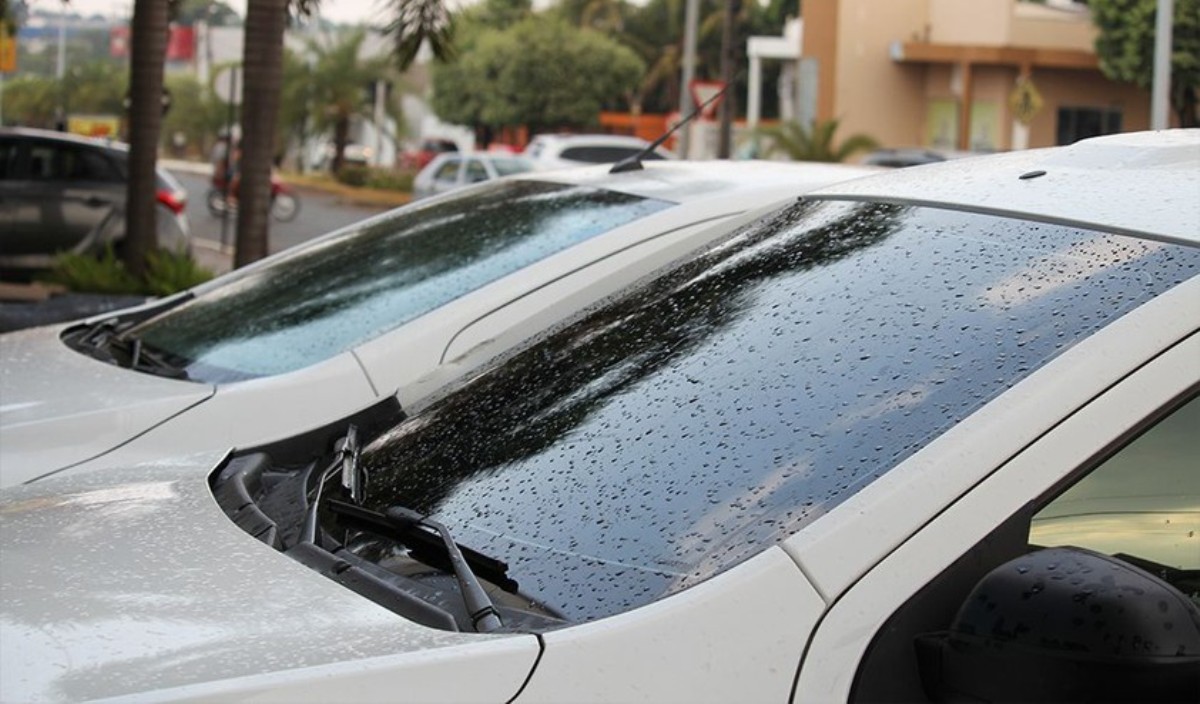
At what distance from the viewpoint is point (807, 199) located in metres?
3.51

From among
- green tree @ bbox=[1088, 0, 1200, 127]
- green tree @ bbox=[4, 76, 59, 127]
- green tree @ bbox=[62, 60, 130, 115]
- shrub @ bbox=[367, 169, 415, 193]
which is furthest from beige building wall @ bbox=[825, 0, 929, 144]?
green tree @ bbox=[62, 60, 130, 115]

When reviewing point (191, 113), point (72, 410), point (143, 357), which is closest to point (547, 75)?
point (191, 113)

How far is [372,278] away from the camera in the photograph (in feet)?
18.3

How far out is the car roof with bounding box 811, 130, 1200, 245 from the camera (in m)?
2.69

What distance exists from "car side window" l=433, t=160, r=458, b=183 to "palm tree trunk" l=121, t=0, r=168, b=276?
19374 mm

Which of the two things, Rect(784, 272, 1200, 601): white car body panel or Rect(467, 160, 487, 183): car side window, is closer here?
Rect(784, 272, 1200, 601): white car body panel

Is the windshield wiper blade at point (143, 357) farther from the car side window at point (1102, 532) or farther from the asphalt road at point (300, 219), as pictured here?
the asphalt road at point (300, 219)

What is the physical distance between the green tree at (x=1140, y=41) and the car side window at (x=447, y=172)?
1601cm

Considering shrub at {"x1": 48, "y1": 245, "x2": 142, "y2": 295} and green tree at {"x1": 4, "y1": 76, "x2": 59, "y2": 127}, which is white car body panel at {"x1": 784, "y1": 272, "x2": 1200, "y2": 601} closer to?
shrub at {"x1": 48, "y1": 245, "x2": 142, "y2": 295}

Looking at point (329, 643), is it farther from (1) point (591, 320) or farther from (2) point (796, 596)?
(1) point (591, 320)

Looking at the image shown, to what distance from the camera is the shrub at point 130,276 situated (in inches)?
480

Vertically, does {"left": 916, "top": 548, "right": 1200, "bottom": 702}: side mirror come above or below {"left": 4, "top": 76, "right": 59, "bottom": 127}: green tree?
below

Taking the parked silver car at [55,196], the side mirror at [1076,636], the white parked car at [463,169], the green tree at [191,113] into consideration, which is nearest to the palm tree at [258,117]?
the parked silver car at [55,196]

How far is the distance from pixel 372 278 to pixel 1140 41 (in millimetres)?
37741
